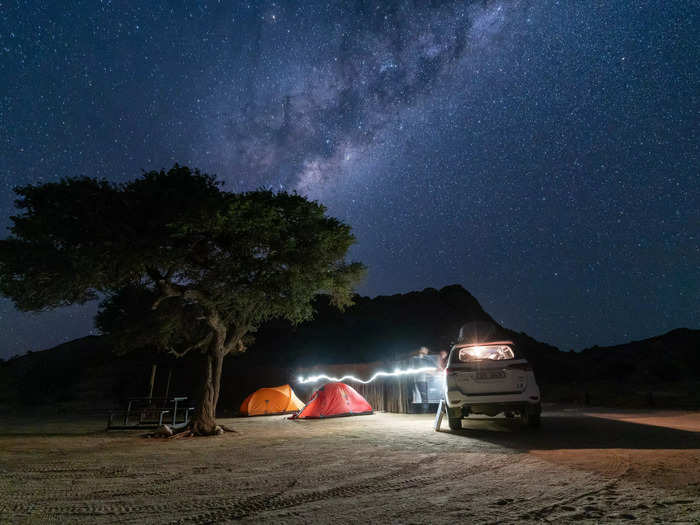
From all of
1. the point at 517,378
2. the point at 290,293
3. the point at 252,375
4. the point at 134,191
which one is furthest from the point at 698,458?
the point at 252,375

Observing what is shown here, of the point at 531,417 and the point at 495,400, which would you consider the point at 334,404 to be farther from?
the point at 495,400

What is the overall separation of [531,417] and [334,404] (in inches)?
397

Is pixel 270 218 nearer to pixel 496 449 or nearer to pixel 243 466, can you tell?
pixel 243 466

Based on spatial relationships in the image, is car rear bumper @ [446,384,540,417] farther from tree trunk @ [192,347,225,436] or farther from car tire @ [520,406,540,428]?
tree trunk @ [192,347,225,436]

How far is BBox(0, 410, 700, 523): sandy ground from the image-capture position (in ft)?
13.6

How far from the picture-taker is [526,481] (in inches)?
207

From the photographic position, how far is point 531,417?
11047 mm

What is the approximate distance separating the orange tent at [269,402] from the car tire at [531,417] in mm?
14815

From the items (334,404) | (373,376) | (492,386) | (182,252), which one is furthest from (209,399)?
(373,376)

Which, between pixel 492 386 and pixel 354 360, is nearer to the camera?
pixel 492 386

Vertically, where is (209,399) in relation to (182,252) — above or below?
below

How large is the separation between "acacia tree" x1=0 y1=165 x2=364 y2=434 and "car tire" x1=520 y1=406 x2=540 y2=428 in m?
7.40

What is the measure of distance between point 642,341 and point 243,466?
8266 cm

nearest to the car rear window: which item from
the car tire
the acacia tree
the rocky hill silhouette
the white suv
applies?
the white suv
